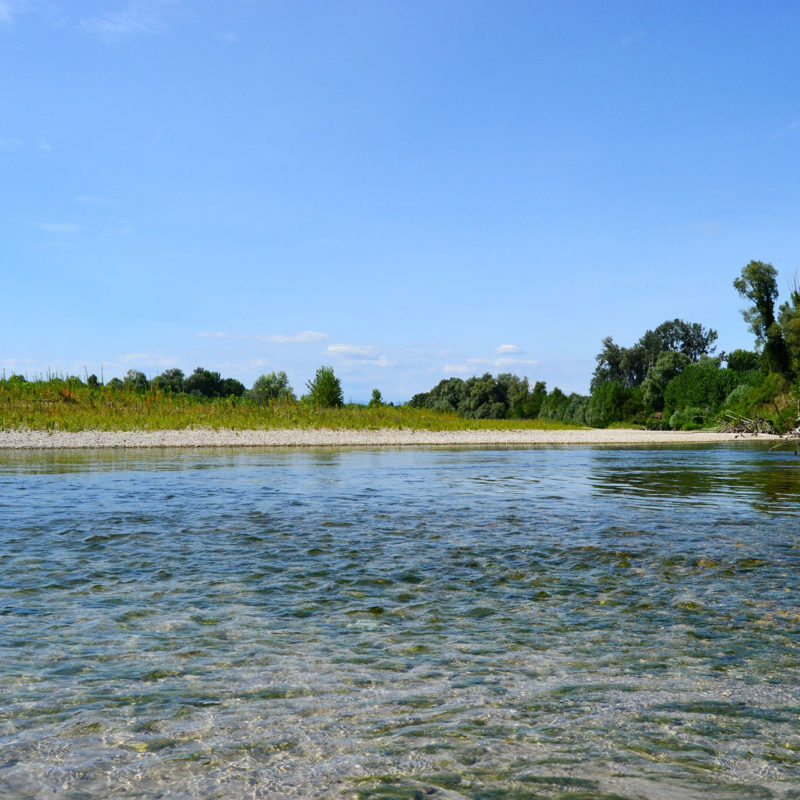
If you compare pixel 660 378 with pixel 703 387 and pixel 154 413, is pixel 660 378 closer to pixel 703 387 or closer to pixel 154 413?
pixel 703 387

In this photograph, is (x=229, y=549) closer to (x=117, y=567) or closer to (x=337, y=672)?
(x=117, y=567)

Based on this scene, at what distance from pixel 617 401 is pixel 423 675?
70.9 metres

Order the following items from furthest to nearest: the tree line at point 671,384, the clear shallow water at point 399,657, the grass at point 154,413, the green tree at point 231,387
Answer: the green tree at point 231,387 < the tree line at point 671,384 < the grass at point 154,413 < the clear shallow water at point 399,657

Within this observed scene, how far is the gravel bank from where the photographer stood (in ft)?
103

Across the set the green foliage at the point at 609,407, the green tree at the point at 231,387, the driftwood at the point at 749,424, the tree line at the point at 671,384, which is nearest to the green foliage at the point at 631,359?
the tree line at the point at 671,384

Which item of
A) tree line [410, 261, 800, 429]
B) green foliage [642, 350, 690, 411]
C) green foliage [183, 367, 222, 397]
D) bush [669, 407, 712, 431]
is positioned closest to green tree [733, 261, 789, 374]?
tree line [410, 261, 800, 429]

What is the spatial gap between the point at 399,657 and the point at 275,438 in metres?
31.7

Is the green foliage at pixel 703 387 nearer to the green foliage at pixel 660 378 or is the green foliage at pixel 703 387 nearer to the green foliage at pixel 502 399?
the green foliage at pixel 660 378

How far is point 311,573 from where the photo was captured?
22.9 feet

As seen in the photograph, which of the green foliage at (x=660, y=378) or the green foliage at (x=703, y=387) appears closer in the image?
the green foliage at (x=703, y=387)

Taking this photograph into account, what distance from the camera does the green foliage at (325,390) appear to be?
4522 cm

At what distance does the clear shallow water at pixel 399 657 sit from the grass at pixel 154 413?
26513mm

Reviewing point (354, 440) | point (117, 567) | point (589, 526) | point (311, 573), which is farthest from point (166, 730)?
point (354, 440)

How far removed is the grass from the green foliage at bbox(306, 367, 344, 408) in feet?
2.98
